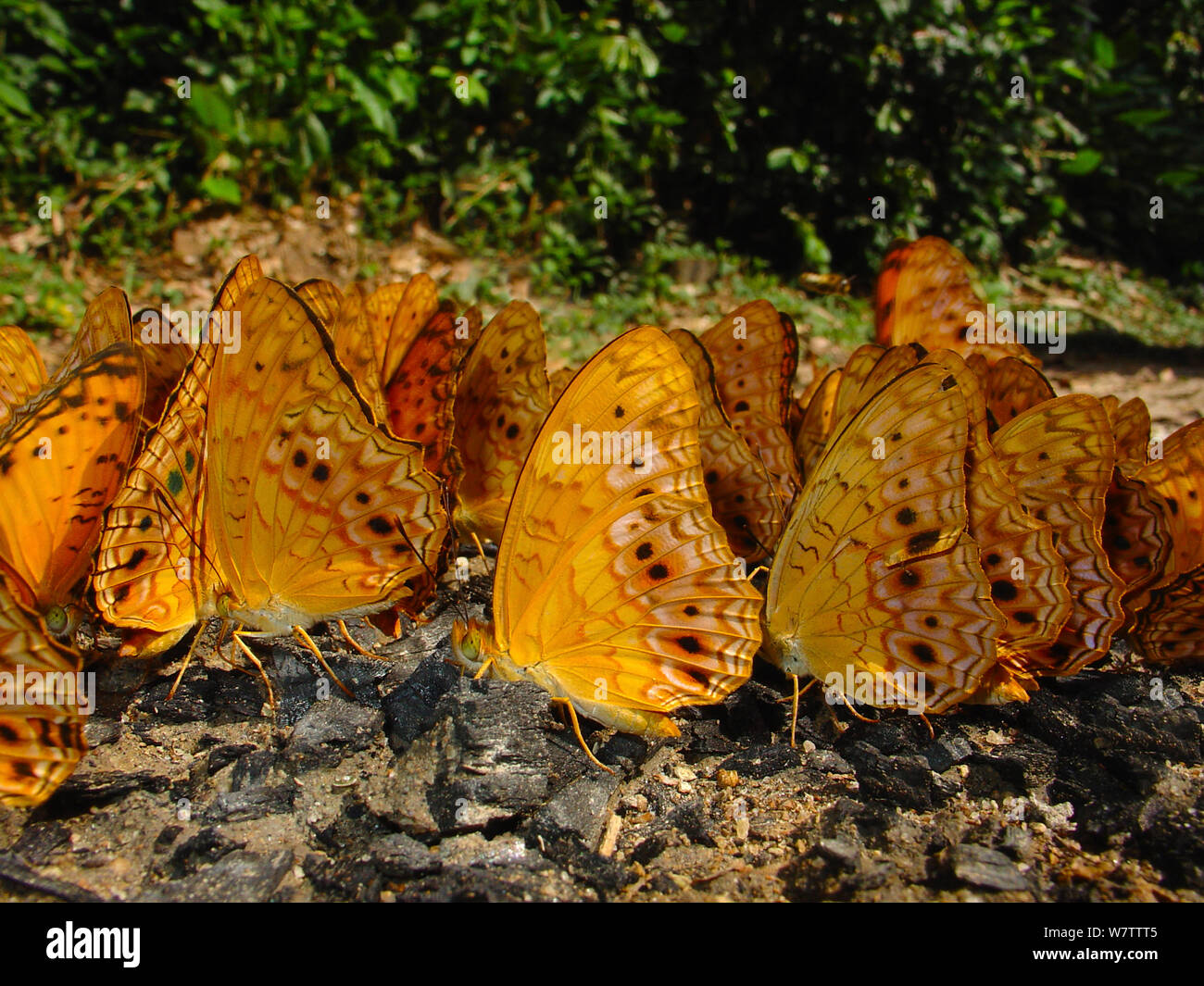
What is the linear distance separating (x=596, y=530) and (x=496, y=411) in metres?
0.94

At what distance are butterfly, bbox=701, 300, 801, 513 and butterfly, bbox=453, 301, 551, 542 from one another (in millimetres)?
584

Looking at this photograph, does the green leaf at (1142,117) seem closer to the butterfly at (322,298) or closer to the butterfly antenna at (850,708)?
the butterfly antenna at (850,708)

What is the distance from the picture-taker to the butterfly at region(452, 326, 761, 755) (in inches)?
78.0

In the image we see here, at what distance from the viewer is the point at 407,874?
6.12 ft

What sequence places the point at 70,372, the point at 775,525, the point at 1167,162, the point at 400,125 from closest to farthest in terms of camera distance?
the point at 70,372
the point at 775,525
the point at 400,125
the point at 1167,162

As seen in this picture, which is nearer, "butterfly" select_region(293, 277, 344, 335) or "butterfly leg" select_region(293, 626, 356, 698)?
"butterfly leg" select_region(293, 626, 356, 698)

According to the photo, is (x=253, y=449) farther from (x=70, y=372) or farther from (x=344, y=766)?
(x=344, y=766)

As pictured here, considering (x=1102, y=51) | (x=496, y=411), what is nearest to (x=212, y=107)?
(x=496, y=411)

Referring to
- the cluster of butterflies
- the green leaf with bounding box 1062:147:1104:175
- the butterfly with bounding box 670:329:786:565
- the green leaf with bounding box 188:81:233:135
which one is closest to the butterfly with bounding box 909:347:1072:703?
the cluster of butterflies

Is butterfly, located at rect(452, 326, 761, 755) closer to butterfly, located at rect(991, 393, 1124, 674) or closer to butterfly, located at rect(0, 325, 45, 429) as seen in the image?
butterfly, located at rect(991, 393, 1124, 674)

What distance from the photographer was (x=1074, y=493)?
2221 millimetres
